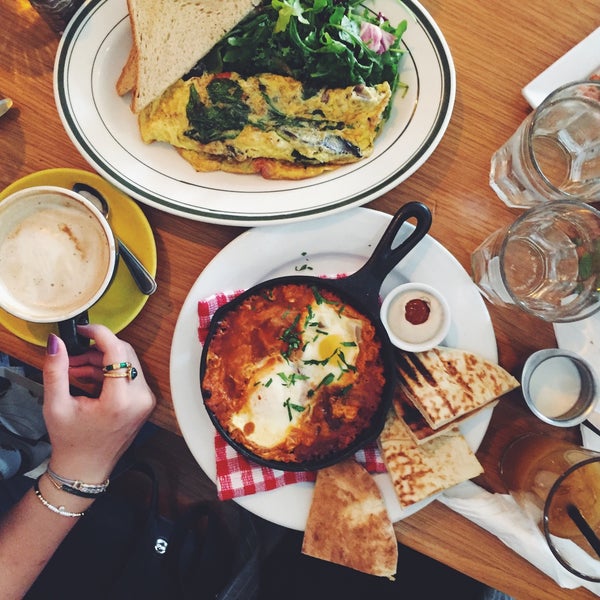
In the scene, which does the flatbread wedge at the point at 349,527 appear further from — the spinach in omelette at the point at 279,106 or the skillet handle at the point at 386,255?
the spinach in omelette at the point at 279,106

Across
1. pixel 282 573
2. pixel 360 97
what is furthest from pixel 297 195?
pixel 282 573

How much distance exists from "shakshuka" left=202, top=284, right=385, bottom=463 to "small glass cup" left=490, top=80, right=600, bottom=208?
0.62m

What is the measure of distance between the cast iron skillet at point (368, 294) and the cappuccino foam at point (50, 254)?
1.25 feet

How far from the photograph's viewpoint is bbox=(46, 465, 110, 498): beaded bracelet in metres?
1.73

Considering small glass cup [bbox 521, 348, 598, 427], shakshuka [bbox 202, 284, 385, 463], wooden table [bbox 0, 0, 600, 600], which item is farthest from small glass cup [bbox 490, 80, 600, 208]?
shakshuka [bbox 202, 284, 385, 463]

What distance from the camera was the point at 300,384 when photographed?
1.60 meters

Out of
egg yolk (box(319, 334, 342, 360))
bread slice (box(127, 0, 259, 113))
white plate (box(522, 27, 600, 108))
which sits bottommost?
egg yolk (box(319, 334, 342, 360))

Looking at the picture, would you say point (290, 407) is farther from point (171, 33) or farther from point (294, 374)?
point (171, 33)

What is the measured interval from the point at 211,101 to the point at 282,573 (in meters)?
1.95

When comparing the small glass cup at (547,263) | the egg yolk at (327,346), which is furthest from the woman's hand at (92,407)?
the small glass cup at (547,263)

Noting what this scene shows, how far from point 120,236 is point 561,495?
1500mm

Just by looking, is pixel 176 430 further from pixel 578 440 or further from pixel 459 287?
pixel 578 440

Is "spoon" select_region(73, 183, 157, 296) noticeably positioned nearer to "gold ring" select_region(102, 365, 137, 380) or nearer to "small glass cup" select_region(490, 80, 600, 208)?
"gold ring" select_region(102, 365, 137, 380)

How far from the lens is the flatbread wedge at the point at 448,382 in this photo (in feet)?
5.22
